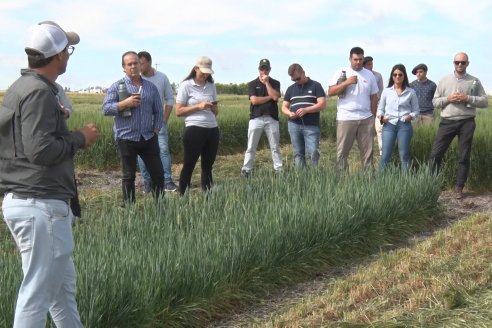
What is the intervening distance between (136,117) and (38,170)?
346 centimetres

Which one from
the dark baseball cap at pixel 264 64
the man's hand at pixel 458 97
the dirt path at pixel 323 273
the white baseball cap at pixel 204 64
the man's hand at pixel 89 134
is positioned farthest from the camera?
the dark baseball cap at pixel 264 64

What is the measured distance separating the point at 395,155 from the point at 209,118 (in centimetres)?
290

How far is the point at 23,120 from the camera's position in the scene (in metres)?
2.62

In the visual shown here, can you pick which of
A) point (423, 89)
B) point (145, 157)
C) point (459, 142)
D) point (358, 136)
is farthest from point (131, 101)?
point (423, 89)

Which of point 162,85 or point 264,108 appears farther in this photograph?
point 264,108

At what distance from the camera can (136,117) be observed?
20.1 feet

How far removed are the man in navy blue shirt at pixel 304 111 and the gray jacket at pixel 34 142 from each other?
5.22 m

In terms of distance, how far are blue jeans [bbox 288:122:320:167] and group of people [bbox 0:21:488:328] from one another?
0.01 m

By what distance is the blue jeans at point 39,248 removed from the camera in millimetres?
2684

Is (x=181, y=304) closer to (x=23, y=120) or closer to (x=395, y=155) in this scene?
(x=23, y=120)

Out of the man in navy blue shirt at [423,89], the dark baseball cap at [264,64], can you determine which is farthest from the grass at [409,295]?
the man in navy blue shirt at [423,89]

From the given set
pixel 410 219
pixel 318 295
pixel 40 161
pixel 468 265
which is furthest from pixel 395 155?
pixel 40 161

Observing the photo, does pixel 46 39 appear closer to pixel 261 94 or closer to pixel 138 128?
pixel 138 128

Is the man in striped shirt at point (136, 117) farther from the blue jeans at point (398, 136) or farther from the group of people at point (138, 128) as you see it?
the blue jeans at point (398, 136)
